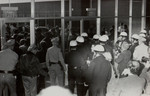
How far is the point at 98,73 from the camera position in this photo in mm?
6930

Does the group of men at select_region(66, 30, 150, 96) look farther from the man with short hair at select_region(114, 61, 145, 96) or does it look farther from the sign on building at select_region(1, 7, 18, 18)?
the sign on building at select_region(1, 7, 18, 18)

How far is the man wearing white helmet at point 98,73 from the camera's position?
22.6 feet

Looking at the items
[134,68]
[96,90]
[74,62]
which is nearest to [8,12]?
[74,62]

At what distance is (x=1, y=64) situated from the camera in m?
7.39

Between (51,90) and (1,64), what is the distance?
4.28m

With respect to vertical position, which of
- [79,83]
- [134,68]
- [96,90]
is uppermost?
[134,68]

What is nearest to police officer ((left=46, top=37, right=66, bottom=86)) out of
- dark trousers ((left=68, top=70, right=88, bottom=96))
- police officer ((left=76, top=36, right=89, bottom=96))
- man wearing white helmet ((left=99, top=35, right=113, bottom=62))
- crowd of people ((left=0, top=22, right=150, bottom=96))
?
crowd of people ((left=0, top=22, right=150, bottom=96))

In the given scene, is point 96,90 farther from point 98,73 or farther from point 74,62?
point 74,62

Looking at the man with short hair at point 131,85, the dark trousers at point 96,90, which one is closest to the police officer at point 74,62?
the dark trousers at point 96,90

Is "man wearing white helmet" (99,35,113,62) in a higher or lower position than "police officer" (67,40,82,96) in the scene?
higher

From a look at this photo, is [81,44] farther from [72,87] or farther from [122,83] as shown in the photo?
[122,83]

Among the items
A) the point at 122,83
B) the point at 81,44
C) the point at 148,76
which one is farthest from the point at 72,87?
the point at 122,83

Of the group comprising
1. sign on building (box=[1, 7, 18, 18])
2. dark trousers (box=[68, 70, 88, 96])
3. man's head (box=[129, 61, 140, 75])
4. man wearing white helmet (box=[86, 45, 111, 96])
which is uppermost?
sign on building (box=[1, 7, 18, 18])

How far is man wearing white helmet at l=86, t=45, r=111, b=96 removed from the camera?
6883 mm
